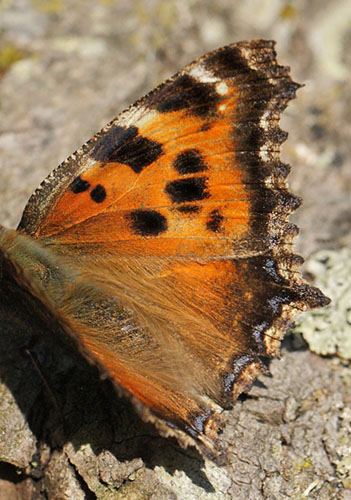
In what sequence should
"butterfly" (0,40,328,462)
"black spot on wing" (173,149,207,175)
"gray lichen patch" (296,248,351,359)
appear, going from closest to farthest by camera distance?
"butterfly" (0,40,328,462)
"black spot on wing" (173,149,207,175)
"gray lichen patch" (296,248,351,359)

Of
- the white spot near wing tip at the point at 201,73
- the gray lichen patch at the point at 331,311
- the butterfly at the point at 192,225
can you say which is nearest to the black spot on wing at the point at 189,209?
the butterfly at the point at 192,225

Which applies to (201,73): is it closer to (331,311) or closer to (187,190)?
(187,190)

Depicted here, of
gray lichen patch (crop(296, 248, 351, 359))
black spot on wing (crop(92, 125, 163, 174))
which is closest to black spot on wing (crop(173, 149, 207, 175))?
black spot on wing (crop(92, 125, 163, 174))

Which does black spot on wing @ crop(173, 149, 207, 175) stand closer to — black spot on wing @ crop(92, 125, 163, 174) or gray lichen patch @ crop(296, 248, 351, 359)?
black spot on wing @ crop(92, 125, 163, 174)

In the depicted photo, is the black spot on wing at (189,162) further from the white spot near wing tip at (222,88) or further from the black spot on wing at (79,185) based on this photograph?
the black spot on wing at (79,185)

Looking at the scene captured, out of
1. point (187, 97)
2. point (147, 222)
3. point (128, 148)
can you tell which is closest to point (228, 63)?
point (187, 97)

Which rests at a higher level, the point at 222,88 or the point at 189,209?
the point at 222,88
